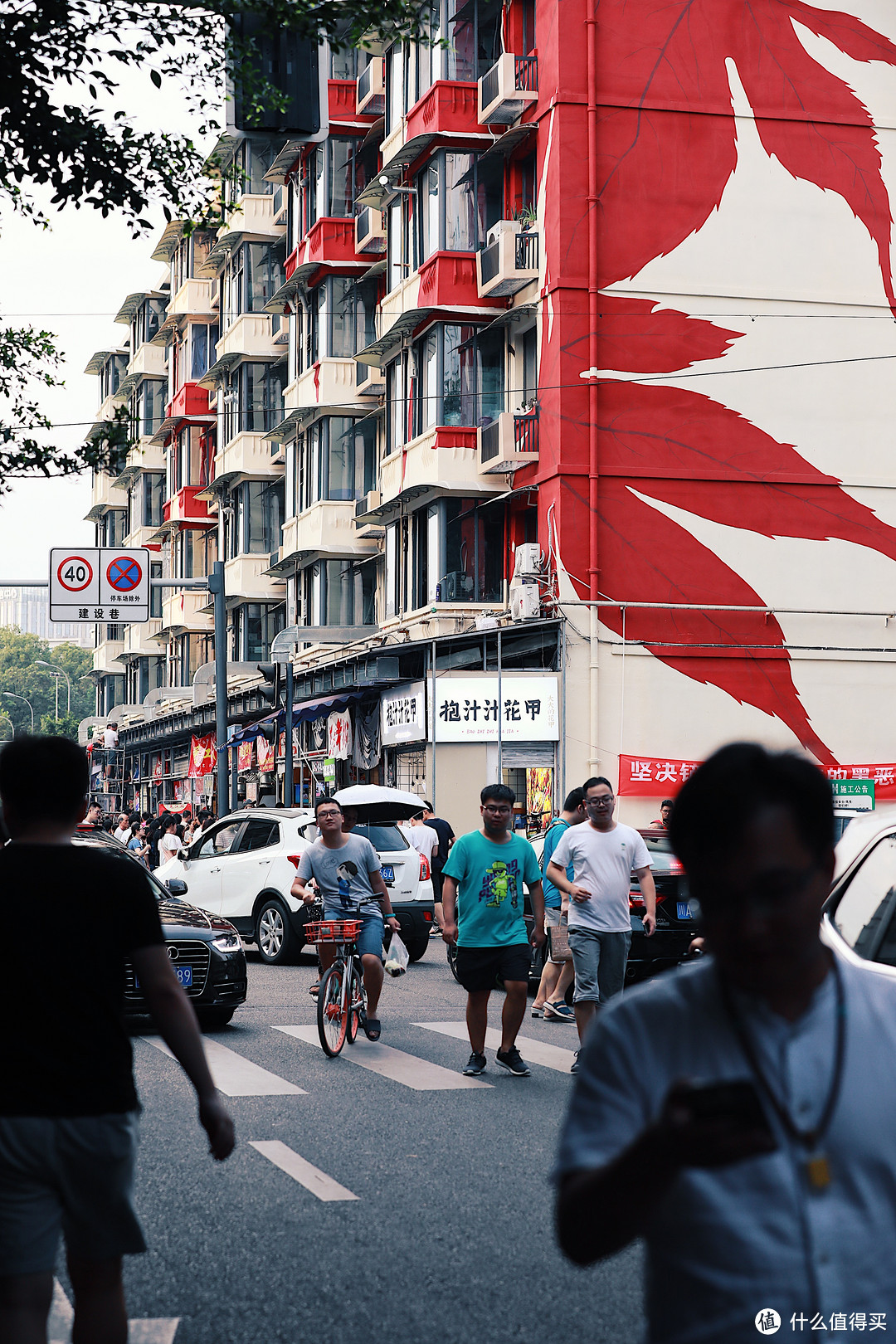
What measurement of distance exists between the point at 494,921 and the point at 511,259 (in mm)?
20689

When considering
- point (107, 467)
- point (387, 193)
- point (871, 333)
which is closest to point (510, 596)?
point (871, 333)

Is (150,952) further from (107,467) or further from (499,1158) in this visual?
(107,467)

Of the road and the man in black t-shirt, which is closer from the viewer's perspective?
the man in black t-shirt

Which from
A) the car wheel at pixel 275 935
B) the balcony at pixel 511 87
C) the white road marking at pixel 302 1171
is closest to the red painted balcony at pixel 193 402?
the balcony at pixel 511 87

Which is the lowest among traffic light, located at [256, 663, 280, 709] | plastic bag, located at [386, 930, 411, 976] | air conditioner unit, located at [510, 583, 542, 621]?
plastic bag, located at [386, 930, 411, 976]

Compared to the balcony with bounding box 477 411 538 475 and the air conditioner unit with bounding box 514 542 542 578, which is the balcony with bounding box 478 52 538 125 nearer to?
the balcony with bounding box 477 411 538 475

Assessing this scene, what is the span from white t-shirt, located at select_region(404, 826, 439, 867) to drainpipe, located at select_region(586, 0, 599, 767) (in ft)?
21.5

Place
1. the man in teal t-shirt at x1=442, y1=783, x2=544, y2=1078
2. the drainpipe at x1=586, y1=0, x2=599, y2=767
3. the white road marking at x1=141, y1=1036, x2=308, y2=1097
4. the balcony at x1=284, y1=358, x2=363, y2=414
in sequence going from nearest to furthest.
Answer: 1. the white road marking at x1=141, y1=1036, x2=308, y2=1097
2. the man in teal t-shirt at x1=442, y1=783, x2=544, y2=1078
3. the drainpipe at x1=586, y1=0, x2=599, y2=767
4. the balcony at x1=284, y1=358, x2=363, y2=414

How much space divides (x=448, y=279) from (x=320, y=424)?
26.9 feet

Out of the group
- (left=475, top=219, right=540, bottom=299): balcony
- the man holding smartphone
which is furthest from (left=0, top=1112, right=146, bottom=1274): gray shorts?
(left=475, top=219, right=540, bottom=299): balcony

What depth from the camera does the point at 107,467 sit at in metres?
11.6

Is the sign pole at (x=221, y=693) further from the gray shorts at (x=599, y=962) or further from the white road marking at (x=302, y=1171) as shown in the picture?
the white road marking at (x=302, y=1171)

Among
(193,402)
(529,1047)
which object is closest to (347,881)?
(529,1047)

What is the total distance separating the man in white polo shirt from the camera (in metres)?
10.4
